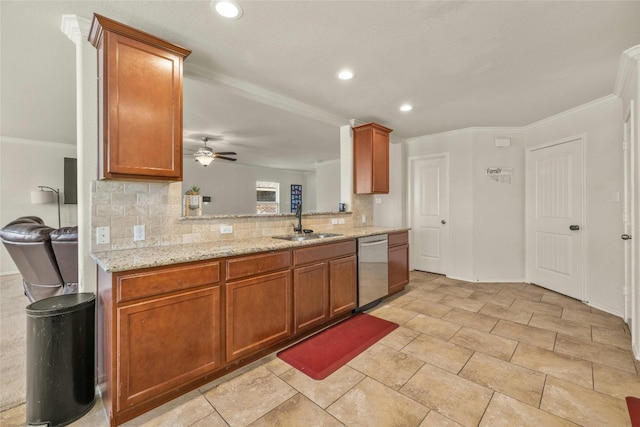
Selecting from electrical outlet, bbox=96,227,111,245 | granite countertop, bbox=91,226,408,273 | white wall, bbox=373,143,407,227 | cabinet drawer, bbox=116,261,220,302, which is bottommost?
cabinet drawer, bbox=116,261,220,302

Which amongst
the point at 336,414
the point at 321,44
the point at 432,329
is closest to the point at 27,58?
the point at 321,44

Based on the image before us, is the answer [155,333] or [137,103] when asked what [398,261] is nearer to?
[155,333]

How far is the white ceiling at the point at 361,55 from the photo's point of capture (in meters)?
1.85

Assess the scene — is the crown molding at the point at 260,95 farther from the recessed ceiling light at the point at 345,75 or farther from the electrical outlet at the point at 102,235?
the electrical outlet at the point at 102,235

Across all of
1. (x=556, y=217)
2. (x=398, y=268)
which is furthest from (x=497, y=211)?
(x=398, y=268)

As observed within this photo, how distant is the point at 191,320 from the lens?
1812 millimetres

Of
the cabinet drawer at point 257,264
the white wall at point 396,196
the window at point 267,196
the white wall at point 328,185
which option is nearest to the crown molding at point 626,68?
the white wall at point 396,196

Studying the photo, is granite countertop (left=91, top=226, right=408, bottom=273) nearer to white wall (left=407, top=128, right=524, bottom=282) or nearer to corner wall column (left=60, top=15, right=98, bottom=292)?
corner wall column (left=60, top=15, right=98, bottom=292)

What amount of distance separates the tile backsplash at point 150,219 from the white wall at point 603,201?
4.07 metres

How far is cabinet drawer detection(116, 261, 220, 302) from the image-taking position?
5.15ft

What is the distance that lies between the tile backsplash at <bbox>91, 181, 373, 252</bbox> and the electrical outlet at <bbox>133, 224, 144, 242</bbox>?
20mm

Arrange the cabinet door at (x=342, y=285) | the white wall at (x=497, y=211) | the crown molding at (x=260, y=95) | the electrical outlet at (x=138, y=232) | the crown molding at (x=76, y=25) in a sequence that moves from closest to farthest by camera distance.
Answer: the crown molding at (x=76, y=25)
the electrical outlet at (x=138, y=232)
the crown molding at (x=260, y=95)
the cabinet door at (x=342, y=285)
the white wall at (x=497, y=211)

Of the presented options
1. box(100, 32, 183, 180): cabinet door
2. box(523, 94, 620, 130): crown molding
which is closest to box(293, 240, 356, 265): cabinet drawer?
box(100, 32, 183, 180): cabinet door


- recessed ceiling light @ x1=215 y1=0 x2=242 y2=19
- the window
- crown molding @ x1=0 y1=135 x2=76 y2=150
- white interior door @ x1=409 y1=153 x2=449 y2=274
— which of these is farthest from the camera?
the window
